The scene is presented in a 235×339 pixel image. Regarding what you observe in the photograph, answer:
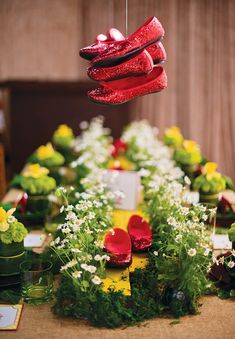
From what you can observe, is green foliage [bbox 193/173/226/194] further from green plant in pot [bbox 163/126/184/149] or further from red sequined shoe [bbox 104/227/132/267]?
green plant in pot [bbox 163/126/184/149]

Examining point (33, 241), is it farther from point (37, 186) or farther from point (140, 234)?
point (140, 234)

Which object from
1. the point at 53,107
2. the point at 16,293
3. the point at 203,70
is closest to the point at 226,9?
the point at 203,70

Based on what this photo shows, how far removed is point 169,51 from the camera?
5.85m

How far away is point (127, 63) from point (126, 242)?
2.29 ft

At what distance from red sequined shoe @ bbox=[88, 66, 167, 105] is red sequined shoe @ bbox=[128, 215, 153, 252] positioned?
55cm

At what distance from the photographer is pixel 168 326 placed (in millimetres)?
1929

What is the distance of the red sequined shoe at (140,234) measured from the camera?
7.73 ft

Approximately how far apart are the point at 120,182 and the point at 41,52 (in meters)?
4.00

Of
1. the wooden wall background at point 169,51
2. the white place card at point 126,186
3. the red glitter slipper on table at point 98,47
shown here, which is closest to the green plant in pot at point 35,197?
the white place card at point 126,186

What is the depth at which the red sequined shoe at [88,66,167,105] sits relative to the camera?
2.32 meters

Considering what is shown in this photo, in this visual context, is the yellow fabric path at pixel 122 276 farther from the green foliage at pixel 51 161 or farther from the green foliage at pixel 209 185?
the green foliage at pixel 51 161

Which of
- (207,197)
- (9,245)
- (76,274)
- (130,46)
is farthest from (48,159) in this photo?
(76,274)

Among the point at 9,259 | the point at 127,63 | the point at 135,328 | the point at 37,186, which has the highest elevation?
the point at 127,63

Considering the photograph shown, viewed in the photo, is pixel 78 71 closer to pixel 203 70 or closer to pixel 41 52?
pixel 41 52
